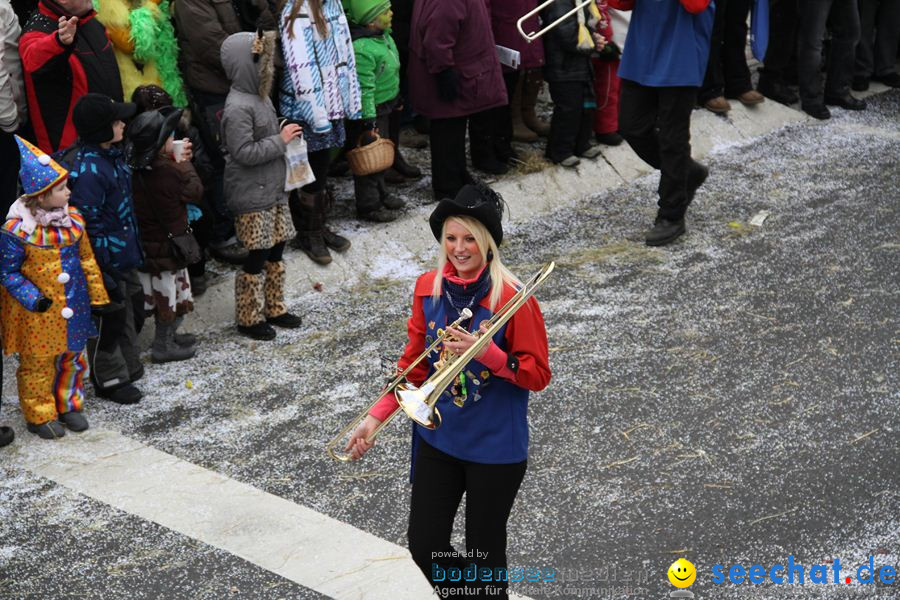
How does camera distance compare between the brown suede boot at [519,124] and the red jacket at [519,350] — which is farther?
the brown suede boot at [519,124]

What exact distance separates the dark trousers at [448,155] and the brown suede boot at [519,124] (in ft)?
4.18

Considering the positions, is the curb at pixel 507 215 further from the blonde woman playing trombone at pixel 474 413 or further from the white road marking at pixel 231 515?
the blonde woman playing trombone at pixel 474 413

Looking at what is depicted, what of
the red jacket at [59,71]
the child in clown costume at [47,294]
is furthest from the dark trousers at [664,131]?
the child in clown costume at [47,294]

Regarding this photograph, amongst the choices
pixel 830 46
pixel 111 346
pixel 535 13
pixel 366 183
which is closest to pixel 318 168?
pixel 366 183

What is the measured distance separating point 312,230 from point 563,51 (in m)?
2.66

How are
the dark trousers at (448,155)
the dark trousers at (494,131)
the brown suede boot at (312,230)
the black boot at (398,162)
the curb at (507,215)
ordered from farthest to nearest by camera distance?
the dark trousers at (494,131) < the black boot at (398,162) < the dark trousers at (448,155) < the brown suede boot at (312,230) < the curb at (507,215)

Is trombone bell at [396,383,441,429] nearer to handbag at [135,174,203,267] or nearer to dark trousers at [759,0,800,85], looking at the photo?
handbag at [135,174,203,267]

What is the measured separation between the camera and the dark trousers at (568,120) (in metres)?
9.55

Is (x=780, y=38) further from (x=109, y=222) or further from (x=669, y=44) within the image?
(x=109, y=222)

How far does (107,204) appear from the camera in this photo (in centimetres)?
636

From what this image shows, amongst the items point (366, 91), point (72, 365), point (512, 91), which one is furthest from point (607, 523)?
point (512, 91)

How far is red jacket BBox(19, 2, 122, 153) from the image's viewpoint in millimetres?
6969

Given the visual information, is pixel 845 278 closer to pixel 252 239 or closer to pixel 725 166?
pixel 725 166

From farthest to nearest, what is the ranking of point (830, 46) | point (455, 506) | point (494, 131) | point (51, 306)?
point (830, 46) → point (494, 131) → point (51, 306) → point (455, 506)
